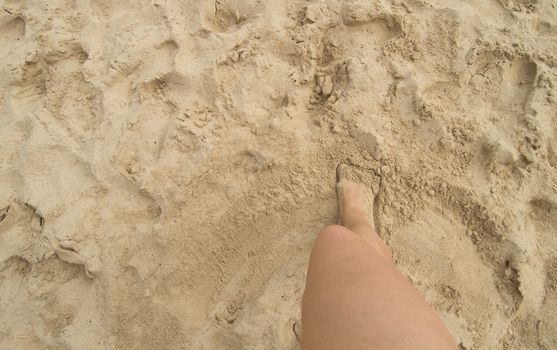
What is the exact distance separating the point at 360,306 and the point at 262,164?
74cm

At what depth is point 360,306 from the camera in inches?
35.1

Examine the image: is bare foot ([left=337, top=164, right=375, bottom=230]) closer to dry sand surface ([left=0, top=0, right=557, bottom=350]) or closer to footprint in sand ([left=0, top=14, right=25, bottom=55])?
dry sand surface ([left=0, top=0, right=557, bottom=350])

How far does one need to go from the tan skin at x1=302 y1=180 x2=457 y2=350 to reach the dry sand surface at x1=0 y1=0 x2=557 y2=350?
1.17 ft

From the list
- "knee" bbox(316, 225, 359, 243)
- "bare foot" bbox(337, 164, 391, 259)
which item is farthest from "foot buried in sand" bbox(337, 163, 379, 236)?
"knee" bbox(316, 225, 359, 243)

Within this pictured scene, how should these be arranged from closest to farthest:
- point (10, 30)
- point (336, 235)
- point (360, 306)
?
point (360, 306)
point (336, 235)
point (10, 30)

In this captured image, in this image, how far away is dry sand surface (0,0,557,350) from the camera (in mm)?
1396

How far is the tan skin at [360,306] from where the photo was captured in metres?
0.82

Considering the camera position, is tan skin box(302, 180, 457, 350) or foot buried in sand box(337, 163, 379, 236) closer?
tan skin box(302, 180, 457, 350)

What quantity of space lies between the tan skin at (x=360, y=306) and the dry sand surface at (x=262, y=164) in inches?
14.0

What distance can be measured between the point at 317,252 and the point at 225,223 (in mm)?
458

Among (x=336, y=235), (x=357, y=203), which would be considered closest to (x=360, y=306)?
(x=336, y=235)

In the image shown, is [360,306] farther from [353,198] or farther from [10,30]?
[10,30]

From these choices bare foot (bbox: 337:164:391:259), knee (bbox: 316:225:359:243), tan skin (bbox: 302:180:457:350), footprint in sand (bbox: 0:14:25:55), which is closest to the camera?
tan skin (bbox: 302:180:457:350)

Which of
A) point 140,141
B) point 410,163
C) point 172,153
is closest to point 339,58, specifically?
point 410,163
